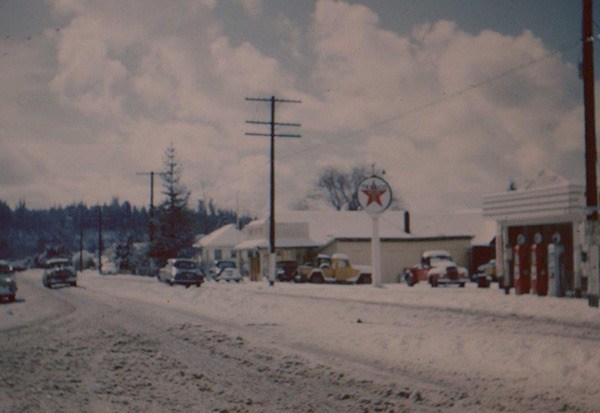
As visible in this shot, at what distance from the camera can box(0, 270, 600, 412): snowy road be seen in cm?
766

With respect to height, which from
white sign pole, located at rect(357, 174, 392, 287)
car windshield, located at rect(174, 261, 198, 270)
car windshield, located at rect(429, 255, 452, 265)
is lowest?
car windshield, located at rect(174, 261, 198, 270)

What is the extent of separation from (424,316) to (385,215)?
42416 millimetres

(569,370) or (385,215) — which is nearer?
(569,370)

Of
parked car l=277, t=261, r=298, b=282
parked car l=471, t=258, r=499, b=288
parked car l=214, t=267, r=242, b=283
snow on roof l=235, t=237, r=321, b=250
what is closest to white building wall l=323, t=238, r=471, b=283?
snow on roof l=235, t=237, r=321, b=250

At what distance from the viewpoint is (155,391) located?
26.7 ft

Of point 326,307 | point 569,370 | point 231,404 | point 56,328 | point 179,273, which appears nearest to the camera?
point 231,404

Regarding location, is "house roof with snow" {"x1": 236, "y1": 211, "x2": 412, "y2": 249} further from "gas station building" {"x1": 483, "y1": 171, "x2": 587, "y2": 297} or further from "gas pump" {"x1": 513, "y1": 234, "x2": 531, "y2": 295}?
"gas pump" {"x1": 513, "y1": 234, "x2": 531, "y2": 295}

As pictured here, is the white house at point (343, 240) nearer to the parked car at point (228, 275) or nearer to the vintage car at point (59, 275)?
the parked car at point (228, 275)

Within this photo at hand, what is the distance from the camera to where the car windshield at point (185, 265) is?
43531 mm

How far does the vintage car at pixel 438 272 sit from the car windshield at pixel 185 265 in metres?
14.7

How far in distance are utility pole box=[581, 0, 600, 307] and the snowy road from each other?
1.89m

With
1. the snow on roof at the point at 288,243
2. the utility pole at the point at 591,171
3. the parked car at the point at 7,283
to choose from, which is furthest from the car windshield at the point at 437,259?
the parked car at the point at 7,283

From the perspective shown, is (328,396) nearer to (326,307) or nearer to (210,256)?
Answer: (326,307)

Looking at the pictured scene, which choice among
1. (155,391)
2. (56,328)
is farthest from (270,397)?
(56,328)
